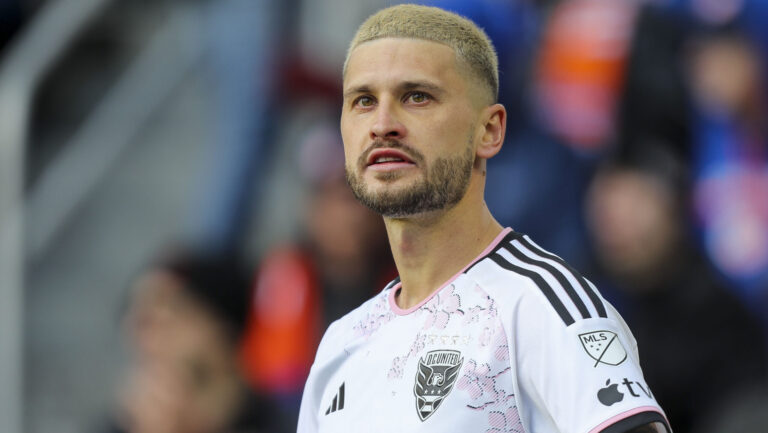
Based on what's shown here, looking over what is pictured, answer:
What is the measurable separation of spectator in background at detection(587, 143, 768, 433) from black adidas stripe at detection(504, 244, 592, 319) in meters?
2.35

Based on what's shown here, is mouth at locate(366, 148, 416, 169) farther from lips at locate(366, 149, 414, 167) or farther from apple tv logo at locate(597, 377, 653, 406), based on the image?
apple tv logo at locate(597, 377, 653, 406)

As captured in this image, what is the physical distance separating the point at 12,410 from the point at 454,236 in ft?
15.1

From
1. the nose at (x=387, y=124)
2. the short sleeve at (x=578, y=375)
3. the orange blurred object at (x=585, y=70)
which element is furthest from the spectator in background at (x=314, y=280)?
the short sleeve at (x=578, y=375)

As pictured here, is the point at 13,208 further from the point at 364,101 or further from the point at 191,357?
the point at 364,101

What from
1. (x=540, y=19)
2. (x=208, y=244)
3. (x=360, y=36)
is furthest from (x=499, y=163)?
(x=360, y=36)

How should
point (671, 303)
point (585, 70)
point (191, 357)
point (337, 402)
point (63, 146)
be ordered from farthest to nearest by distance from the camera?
point (63, 146) < point (585, 70) < point (671, 303) < point (191, 357) < point (337, 402)

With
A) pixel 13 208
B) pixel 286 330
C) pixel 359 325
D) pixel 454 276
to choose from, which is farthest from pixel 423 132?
pixel 13 208

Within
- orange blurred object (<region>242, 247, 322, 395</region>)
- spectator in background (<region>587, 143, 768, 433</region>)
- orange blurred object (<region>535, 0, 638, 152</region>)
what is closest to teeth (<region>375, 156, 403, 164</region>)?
spectator in background (<region>587, 143, 768, 433</region>)

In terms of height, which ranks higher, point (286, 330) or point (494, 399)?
point (286, 330)

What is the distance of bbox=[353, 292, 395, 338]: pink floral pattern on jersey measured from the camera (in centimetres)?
297

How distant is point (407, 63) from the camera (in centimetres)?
270

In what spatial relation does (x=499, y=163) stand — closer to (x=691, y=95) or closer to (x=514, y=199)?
(x=514, y=199)

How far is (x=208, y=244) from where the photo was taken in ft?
22.2

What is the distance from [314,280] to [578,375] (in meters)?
3.51
